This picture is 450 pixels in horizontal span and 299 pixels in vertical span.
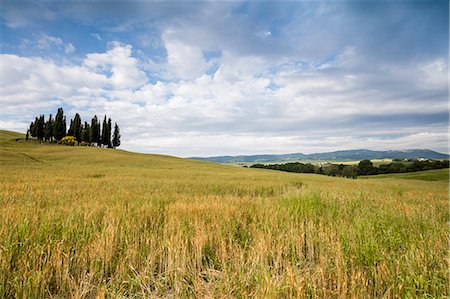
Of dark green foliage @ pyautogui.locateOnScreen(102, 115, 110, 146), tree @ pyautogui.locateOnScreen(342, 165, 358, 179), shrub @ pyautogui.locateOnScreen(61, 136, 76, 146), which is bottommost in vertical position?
tree @ pyautogui.locateOnScreen(342, 165, 358, 179)

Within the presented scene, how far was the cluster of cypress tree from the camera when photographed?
85.6 meters

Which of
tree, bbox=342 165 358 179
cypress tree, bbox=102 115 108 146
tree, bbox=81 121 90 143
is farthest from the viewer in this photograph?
cypress tree, bbox=102 115 108 146

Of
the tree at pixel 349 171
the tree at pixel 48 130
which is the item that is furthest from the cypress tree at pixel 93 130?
the tree at pixel 349 171

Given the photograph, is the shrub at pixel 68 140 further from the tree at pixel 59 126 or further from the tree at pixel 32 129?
the tree at pixel 32 129

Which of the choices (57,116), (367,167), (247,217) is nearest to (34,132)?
(57,116)

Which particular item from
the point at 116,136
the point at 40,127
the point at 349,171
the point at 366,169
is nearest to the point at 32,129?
the point at 40,127

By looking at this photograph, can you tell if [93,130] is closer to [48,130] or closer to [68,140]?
[68,140]

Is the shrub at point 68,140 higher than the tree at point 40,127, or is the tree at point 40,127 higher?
the tree at point 40,127

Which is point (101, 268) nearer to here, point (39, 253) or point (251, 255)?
point (39, 253)

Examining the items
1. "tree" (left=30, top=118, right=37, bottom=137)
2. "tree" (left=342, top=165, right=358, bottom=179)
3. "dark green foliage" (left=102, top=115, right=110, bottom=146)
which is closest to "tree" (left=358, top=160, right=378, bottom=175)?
"tree" (left=342, top=165, right=358, bottom=179)

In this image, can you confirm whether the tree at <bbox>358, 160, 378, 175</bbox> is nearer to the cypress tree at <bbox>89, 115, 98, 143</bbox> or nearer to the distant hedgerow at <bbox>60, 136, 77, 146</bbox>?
the cypress tree at <bbox>89, 115, 98, 143</bbox>

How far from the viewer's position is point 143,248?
366 centimetres

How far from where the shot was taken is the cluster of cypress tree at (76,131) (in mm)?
85562

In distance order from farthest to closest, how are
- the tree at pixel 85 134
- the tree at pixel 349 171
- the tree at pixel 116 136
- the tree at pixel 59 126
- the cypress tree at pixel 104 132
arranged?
the tree at pixel 116 136, the cypress tree at pixel 104 132, the tree at pixel 85 134, the tree at pixel 59 126, the tree at pixel 349 171
